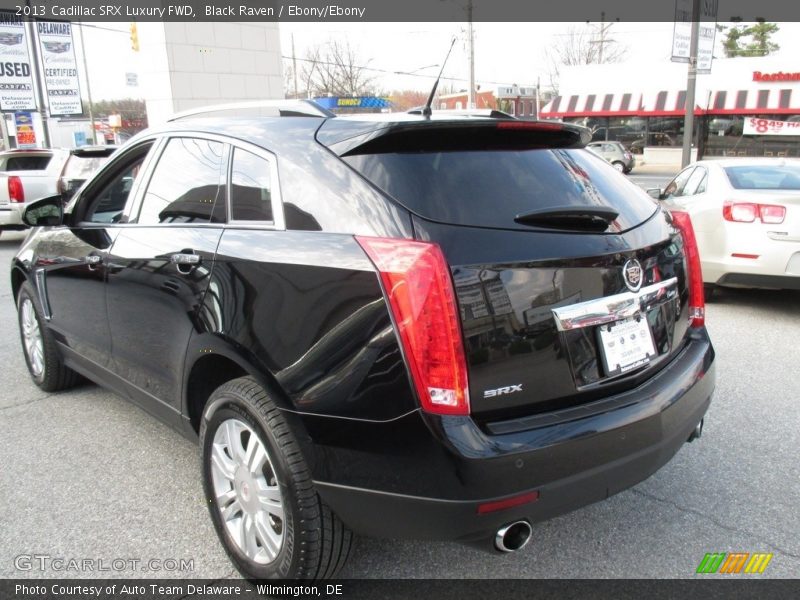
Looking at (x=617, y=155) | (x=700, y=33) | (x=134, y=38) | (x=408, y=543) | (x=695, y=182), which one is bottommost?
(x=617, y=155)

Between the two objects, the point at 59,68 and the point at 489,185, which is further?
the point at 59,68

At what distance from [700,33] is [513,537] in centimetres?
1748

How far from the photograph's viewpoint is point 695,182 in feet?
24.0

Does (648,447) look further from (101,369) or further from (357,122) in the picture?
(101,369)

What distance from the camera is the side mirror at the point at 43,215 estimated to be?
395cm

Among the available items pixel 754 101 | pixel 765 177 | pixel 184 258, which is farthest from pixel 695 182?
pixel 754 101

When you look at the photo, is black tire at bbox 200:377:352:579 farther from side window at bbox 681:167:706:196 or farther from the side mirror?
side window at bbox 681:167:706:196

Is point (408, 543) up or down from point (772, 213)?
down

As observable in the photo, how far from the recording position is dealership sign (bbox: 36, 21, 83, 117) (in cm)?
1920

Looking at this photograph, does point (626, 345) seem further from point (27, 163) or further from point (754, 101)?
point (754, 101)

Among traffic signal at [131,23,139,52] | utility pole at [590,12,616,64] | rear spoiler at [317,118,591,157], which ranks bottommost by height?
rear spoiler at [317,118,591,157]

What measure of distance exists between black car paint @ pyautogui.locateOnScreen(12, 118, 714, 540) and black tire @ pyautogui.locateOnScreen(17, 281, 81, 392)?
82.4 inches

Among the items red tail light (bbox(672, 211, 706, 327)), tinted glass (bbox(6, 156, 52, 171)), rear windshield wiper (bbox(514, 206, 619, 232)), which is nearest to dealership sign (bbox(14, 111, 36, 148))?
tinted glass (bbox(6, 156, 52, 171))

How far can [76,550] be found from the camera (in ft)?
9.37
